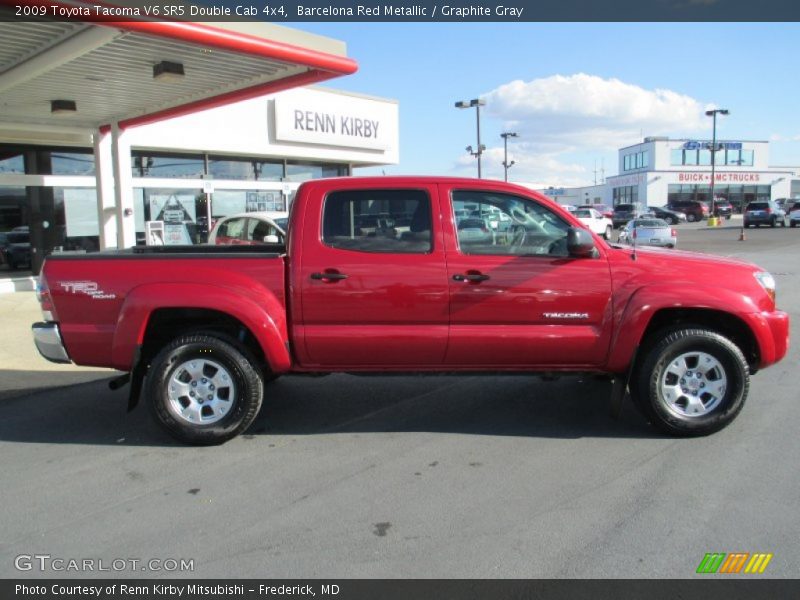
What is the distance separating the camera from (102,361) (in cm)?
496

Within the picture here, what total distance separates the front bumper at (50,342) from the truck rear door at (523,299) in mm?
2871

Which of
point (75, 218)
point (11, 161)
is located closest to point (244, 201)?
point (75, 218)

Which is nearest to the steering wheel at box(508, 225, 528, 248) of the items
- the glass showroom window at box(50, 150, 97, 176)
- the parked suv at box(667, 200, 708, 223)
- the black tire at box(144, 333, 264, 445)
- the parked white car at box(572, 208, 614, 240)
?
the black tire at box(144, 333, 264, 445)

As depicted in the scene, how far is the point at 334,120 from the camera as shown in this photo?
1889 cm

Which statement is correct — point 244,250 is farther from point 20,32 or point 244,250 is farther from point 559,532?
point 20,32

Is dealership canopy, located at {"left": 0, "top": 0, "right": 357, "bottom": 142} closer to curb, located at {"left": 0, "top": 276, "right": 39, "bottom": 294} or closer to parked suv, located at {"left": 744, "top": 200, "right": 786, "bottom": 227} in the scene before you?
curb, located at {"left": 0, "top": 276, "right": 39, "bottom": 294}

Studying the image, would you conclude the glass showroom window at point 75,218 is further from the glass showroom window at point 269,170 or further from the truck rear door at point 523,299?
the truck rear door at point 523,299

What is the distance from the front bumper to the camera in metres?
4.94

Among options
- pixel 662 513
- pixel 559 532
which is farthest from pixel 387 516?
pixel 662 513

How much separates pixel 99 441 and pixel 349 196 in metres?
2.68

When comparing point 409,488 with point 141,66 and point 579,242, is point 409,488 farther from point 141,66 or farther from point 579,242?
point 141,66

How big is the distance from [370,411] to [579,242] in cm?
229

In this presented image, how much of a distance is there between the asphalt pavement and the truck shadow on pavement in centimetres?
3

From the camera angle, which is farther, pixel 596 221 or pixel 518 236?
pixel 596 221
